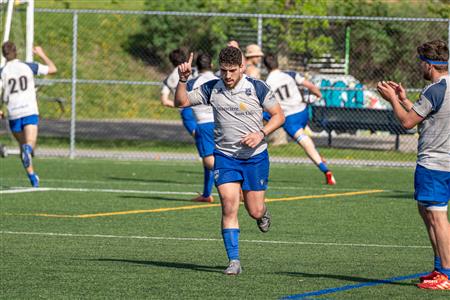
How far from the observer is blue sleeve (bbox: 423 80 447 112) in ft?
30.3

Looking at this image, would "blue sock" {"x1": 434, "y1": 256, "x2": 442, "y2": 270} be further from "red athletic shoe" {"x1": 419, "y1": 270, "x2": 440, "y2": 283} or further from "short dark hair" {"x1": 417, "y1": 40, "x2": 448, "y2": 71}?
"short dark hair" {"x1": 417, "y1": 40, "x2": 448, "y2": 71}

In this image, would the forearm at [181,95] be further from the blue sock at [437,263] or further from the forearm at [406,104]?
the blue sock at [437,263]

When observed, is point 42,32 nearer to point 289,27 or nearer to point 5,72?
point 289,27

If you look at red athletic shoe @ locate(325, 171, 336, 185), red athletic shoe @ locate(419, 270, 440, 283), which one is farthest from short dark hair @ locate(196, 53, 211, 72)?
red athletic shoe @ locate(419, 270, 440, 283)

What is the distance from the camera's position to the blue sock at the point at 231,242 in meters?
10.1

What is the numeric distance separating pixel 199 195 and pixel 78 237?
492 cm

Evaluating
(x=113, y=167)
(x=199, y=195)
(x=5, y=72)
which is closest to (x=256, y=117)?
(x=199, y=195)

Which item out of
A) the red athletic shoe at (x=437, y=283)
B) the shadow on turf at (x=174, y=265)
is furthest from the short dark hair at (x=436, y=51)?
the shadow on turf at (x=174, y=265)

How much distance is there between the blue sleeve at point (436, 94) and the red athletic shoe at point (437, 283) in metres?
1.33

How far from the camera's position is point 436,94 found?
925cm

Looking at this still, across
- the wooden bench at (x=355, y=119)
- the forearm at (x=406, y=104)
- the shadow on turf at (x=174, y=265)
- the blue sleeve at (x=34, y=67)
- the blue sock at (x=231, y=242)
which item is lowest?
the wooden bench at (x=355, y=119)

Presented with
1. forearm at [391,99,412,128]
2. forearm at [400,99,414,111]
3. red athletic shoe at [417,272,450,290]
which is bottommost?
red athletic shoe at [417,272,450,290]

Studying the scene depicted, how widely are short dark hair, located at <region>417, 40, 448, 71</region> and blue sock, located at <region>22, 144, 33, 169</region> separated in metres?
9.47

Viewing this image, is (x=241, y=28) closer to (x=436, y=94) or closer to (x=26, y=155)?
(x=26, y=155)
